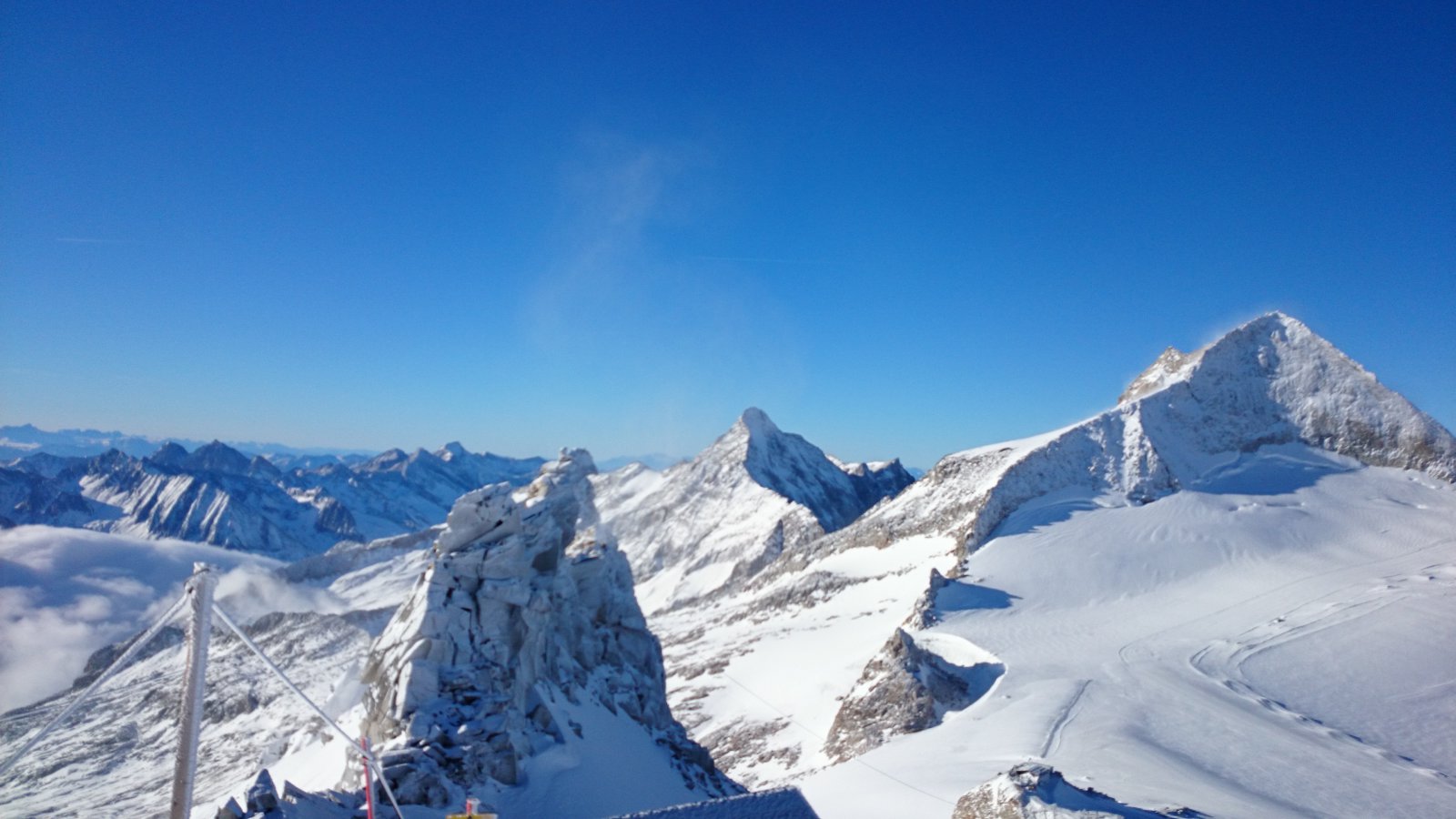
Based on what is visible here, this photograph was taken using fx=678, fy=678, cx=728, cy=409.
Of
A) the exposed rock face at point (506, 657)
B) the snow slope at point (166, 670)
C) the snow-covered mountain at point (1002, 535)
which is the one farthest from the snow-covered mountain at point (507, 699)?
the snow-covered mountain at point (1002, 535)

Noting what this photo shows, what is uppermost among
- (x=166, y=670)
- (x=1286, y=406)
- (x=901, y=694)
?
(x=1286, y=406)

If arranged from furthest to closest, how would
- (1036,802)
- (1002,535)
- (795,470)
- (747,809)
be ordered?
(795,470) < (1002,535) < (1036,802) < (747,809)

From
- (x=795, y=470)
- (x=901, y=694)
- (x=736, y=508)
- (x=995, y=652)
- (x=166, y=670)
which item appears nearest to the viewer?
Result: (x=901, y=694)

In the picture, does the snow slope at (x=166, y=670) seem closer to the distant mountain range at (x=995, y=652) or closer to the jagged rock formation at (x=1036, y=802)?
the distant mountain range at (x=995, y=652)

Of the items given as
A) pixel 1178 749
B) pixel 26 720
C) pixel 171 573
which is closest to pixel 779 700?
pixel 1178 749

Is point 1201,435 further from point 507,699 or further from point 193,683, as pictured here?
point 193,683

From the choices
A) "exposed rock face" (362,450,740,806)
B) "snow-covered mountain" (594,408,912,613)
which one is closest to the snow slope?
"exposed rock face" (362,450,740,806)

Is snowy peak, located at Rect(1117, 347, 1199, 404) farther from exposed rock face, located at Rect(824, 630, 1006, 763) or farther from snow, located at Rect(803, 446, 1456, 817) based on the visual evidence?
exposed rock face, located at Rect(824, 630, 1006, 763)

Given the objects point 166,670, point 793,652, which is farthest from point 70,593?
point 793,652
